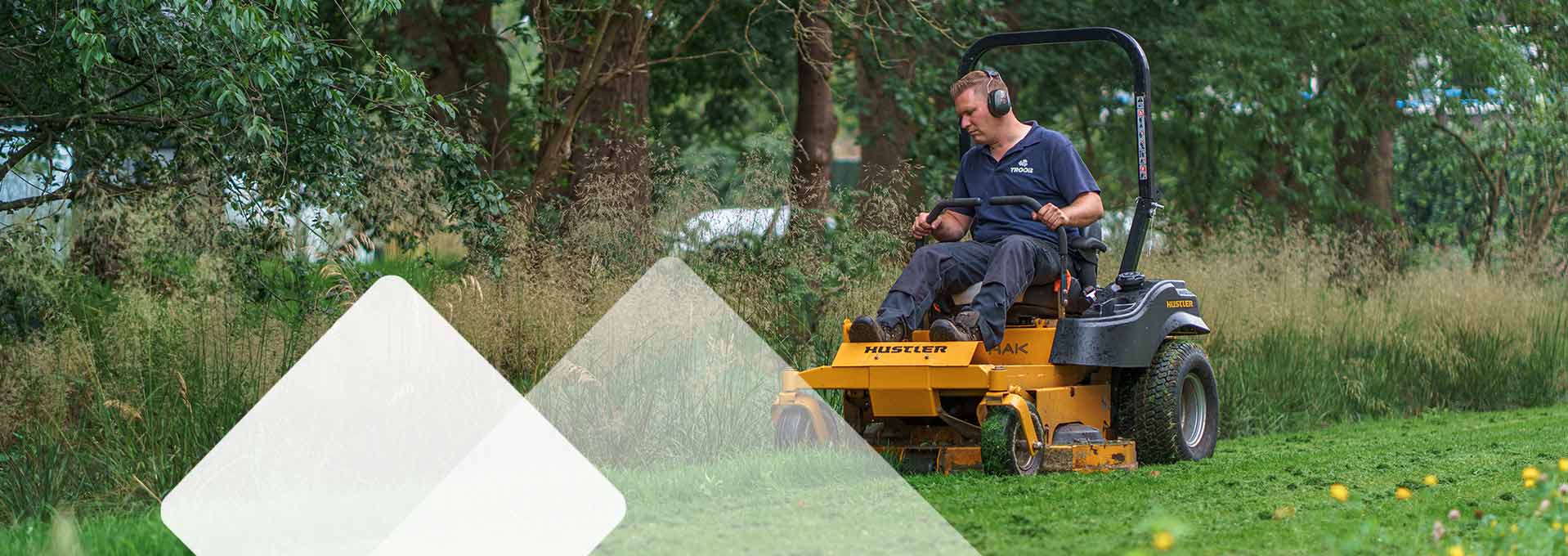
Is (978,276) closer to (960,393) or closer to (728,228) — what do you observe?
(960,393)

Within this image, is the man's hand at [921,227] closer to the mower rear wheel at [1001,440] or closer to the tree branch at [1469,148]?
the mower rear wheel at [1001,440]

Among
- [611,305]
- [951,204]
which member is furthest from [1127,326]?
[611,305]

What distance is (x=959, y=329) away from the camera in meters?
6.38

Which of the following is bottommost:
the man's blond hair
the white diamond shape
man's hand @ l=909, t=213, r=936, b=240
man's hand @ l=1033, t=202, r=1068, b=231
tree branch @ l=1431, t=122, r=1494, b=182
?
the white diamond shape

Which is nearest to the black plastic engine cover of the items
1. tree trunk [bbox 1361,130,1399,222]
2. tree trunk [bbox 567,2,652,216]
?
tree trunk [bbox 567,2,652,216]

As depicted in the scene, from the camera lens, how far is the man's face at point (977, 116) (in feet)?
22.9

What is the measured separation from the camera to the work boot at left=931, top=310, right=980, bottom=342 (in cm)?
632

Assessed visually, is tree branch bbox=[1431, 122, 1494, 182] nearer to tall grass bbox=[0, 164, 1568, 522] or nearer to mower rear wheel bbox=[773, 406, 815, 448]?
tall grass bbox=[0, 164, 1568, 522]

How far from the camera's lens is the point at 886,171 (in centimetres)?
916

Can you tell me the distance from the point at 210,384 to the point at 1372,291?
306 inches

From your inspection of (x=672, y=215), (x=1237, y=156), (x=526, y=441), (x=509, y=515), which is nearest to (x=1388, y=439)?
(x=672, y=215)

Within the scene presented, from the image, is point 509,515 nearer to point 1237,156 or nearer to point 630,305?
point 630,305

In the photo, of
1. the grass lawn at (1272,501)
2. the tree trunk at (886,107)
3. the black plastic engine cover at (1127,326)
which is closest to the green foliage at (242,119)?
the black plastic engine cover at (1127,326)

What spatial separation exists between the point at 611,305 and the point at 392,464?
1417 mm
